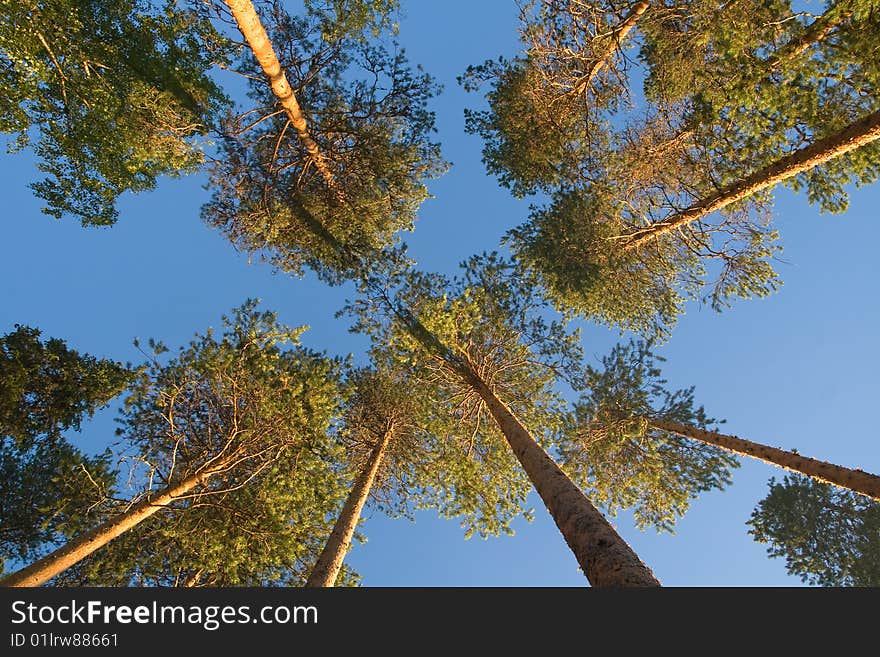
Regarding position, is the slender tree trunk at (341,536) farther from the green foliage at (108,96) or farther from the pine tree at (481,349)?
the green foliage at (108,96)

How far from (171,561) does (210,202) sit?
8.61 m

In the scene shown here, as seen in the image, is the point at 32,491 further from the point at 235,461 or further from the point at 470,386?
the point at 470,386

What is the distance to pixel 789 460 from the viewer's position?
7711mm

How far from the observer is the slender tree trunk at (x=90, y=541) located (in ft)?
16.7

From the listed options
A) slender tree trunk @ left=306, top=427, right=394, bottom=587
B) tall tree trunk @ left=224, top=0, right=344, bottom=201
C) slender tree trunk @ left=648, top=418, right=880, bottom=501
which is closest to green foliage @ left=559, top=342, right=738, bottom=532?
slender tree trunk @ left=648, top=418, right=880, bottom=501

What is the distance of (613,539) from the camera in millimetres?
4555

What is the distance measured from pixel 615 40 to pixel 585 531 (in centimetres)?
978

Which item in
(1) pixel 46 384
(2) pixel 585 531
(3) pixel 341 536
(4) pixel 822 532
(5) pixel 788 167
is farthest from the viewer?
(4) pixel 822 532

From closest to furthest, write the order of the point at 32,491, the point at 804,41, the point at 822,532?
the point at 804,41
the point at 32,491
the point at 822,532

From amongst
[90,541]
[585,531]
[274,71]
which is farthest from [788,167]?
[90,541]

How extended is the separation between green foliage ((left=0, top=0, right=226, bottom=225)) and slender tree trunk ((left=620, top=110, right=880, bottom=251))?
35.4 feet

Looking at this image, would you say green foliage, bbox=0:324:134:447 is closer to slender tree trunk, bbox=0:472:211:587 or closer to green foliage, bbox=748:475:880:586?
slender tree trunk, bbox=0:472:211:587

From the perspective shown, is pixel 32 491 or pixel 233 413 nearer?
pixel 233 413

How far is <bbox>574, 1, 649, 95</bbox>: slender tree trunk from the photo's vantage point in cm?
870
